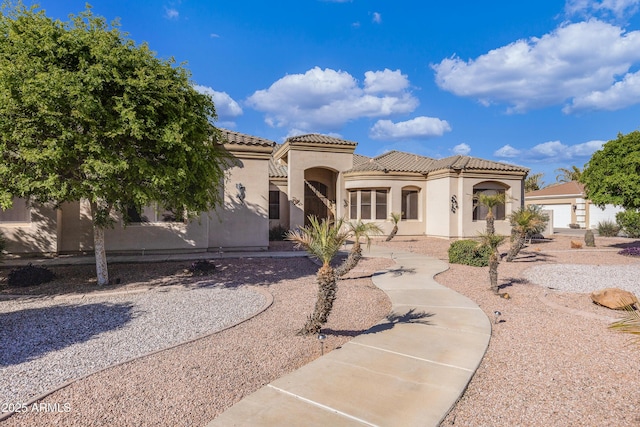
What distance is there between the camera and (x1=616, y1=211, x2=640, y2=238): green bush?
2444 centimetres

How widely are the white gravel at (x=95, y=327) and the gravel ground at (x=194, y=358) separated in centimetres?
6

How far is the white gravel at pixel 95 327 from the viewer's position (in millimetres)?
4820

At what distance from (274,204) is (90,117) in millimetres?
15971

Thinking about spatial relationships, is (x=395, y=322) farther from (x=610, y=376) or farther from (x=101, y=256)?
(x=101, y=256)

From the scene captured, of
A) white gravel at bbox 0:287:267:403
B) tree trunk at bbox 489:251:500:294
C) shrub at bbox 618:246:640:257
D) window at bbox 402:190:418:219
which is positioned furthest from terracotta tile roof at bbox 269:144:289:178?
shrub at bbox 618:246:640:257

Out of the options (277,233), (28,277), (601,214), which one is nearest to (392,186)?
(277,233)

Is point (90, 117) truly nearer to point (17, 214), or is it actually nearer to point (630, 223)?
point (17, 214)

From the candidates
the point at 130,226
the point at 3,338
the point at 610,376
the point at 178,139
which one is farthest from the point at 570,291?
the point at 130,226

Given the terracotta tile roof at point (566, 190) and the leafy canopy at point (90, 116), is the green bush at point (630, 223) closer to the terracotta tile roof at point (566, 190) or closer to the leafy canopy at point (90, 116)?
the terracotta tile roof at point (566, 190)

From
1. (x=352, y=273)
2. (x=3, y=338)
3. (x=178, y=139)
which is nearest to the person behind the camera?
(x=3, y=338)

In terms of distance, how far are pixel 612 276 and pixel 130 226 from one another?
60.3 ft

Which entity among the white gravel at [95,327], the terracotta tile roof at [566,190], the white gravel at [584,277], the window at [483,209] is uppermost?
the terracotta tile roof at [566,190]

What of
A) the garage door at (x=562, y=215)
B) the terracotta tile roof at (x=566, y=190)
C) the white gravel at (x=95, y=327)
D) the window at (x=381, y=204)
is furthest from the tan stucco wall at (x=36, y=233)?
the terracotta tile roof at (x=566, y=190)

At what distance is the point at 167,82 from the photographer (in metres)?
8.56
